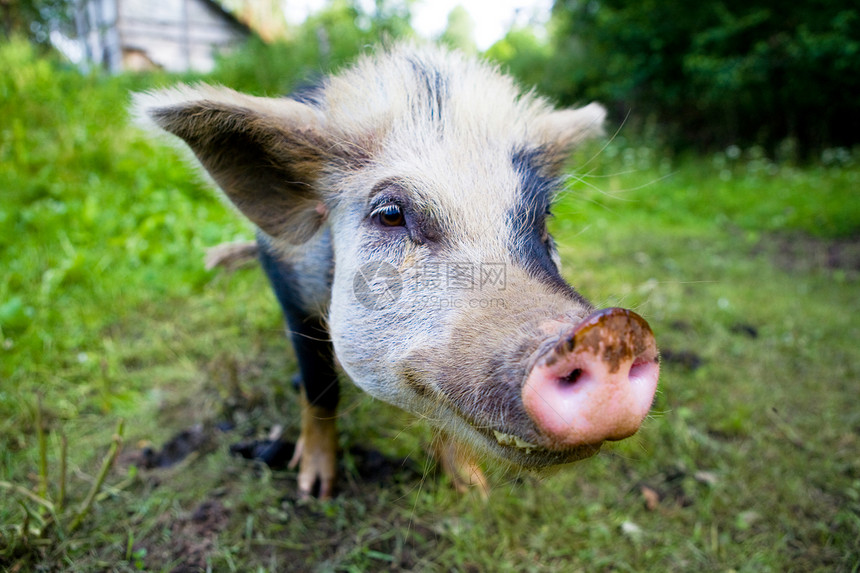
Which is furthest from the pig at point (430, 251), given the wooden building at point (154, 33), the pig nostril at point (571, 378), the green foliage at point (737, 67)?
the wooden building at point (154, 33)

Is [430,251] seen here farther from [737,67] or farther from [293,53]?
[293,53]

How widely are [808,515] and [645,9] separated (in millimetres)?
11738

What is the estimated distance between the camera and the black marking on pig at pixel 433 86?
6.51 ft

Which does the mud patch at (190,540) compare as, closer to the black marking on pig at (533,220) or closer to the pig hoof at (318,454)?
the pig hoof at (318,454)

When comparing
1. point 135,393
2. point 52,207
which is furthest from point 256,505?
point 52,207

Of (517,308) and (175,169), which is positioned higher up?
(175,169)

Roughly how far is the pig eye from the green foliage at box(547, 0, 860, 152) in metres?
9.21

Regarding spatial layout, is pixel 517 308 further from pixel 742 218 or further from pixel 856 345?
pixel 742 218

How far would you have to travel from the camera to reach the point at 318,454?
7.95 ft

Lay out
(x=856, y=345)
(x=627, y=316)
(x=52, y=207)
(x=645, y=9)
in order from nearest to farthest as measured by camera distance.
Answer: (x=627, y=316) < (x=856, y=345) < (x=52, y=207) < (x=645, y=9)

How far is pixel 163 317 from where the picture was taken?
393 cm

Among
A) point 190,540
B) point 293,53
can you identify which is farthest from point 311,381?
point 293,53

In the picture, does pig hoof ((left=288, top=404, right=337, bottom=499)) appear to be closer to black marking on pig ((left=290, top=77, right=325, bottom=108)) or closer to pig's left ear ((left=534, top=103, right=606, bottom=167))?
black marking on pig ((left=290, top=77, right=325, bottom=108))

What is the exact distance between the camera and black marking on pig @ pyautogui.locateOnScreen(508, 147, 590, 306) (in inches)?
63.1
